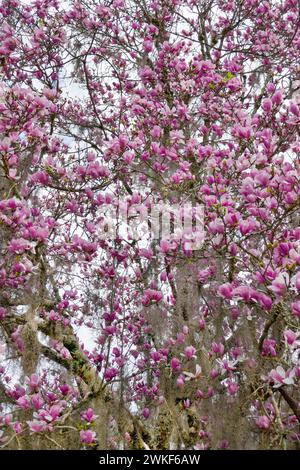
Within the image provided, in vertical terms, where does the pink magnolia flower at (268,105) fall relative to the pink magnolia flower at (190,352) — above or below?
above

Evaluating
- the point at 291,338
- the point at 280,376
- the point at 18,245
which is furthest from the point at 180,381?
the point at 18,245

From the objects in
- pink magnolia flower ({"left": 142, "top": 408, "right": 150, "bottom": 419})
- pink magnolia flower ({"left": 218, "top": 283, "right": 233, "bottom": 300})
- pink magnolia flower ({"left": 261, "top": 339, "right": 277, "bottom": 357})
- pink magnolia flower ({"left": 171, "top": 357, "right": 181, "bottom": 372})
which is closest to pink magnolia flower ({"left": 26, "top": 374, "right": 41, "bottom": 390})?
pink magnolia flower ({"left": 171, "top": 357, "right": 181, "bottom": 372})

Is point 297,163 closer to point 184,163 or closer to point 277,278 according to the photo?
point 184,163

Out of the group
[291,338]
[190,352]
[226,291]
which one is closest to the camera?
[291,338]

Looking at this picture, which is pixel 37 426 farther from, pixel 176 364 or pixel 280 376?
pixel 280 376

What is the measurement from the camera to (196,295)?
2973 millimetres

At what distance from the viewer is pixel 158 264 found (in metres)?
3.55

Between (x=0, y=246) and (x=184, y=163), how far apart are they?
1.48 metres

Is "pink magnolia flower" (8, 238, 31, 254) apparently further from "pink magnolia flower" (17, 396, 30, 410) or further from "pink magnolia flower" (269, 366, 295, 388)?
"pink magnolia flower" (269, 366, 295, 388)

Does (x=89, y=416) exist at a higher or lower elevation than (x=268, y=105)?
lower

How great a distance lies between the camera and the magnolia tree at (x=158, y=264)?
8.15 ft

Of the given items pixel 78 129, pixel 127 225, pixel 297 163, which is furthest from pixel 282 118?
pixel 78 129

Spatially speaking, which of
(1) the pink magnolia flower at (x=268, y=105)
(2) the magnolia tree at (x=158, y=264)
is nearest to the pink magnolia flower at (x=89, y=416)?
(2) the magnolia tree at (x=158, y=264)

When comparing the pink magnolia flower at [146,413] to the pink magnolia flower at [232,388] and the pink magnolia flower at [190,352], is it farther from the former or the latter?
the pink magnolia flower at [232,388]
